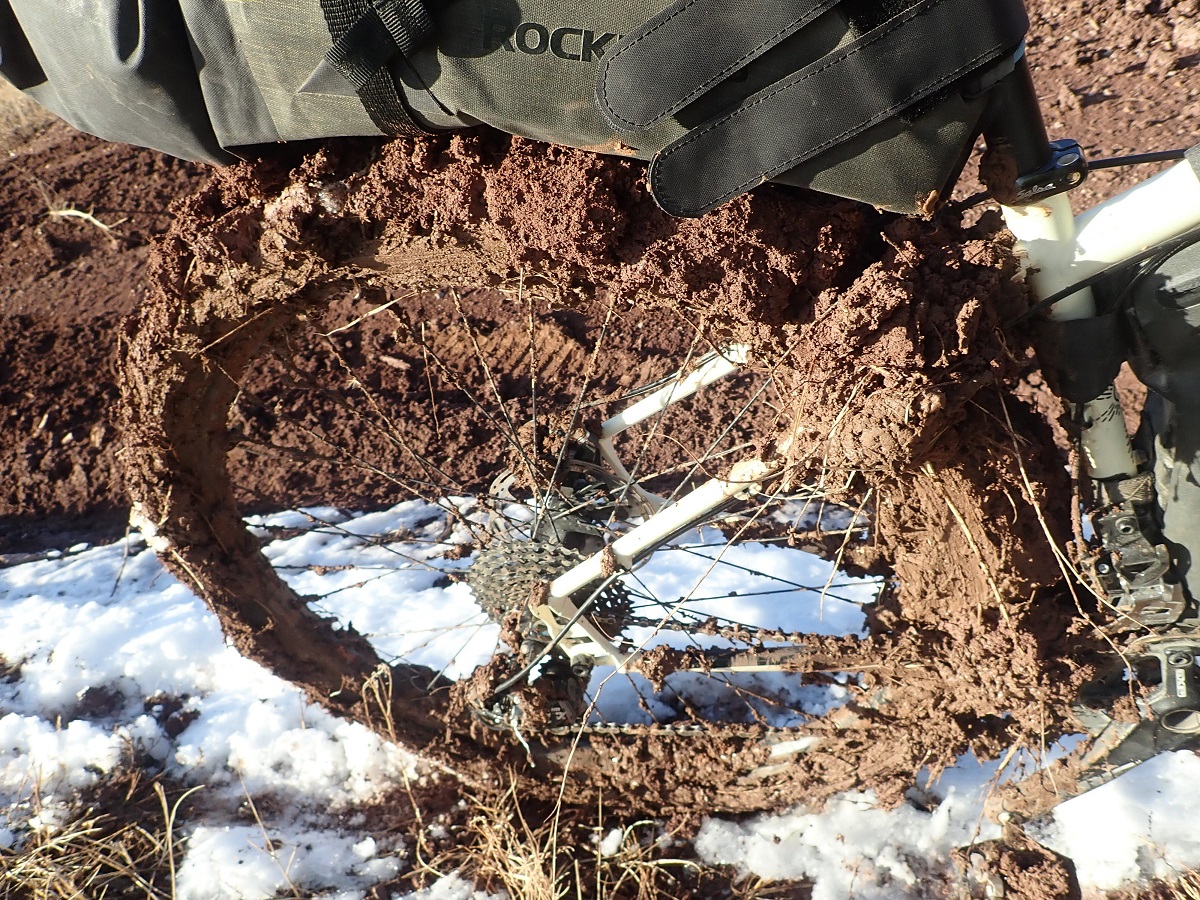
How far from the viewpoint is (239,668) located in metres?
3.02

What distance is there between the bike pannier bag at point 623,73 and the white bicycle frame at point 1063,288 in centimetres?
24

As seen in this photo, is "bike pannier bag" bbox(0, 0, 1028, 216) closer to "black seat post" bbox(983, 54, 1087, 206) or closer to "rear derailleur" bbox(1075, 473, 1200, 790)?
"black seat post" bbox(983, 54, 1087, 206)

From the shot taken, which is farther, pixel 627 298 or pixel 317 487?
pixel 317 487

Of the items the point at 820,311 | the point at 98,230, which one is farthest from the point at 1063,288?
the point at 98,230

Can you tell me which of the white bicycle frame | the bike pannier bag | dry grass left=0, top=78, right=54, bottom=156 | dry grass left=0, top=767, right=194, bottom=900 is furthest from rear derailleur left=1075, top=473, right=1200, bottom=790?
dry grass left=0, top=78, right=54, bottom=156

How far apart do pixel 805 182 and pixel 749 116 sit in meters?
0.14

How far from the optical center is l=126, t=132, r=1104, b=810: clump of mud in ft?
4.09

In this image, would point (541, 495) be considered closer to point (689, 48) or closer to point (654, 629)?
point (654, 629)

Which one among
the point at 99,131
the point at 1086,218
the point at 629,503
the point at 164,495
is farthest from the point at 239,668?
the point at 1086,218

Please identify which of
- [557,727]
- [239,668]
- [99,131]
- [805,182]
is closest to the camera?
[805,182]

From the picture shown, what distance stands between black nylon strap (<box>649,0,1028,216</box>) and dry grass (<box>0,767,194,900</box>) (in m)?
2.31

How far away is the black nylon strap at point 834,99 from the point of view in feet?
3.40

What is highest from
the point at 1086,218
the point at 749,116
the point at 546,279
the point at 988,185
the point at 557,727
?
the point at 749,116

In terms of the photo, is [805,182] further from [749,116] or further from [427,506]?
[427,506]
